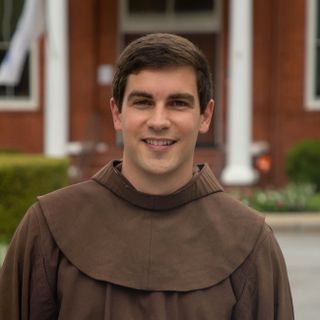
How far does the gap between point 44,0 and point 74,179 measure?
10.6 ft

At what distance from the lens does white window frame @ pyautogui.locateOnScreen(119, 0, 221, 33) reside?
1783 cm

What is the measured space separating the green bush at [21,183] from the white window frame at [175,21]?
7247 millimetres

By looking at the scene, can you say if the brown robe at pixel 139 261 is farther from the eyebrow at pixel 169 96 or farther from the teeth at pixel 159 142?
the eyebrow at pixel 169 96

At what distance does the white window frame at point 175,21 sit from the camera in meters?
17.8

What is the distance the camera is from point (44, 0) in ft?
48.0

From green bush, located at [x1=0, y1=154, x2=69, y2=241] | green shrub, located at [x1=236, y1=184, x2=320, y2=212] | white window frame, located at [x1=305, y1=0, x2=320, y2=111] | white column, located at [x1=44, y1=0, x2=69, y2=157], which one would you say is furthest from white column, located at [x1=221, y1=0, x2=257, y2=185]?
green bush, located at [x1=0, y1=154, x2=69, y2=241]

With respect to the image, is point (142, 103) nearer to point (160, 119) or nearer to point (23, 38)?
point (160, 119)

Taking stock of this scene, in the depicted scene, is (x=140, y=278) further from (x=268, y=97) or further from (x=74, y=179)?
(x=268, y=97)

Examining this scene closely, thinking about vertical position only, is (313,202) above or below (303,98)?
below

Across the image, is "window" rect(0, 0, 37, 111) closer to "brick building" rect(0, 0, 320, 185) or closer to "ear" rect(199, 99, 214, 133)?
"brick building" rect(0, 0, 320, 185)

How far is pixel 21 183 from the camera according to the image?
1049cm

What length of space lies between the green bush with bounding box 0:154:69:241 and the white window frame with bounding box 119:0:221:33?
23.8ft

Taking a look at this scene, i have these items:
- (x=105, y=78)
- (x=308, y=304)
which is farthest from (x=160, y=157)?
(x=105, y=78)

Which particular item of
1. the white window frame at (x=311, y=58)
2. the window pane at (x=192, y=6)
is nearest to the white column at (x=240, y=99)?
the window pane at (x=192, y=6)
